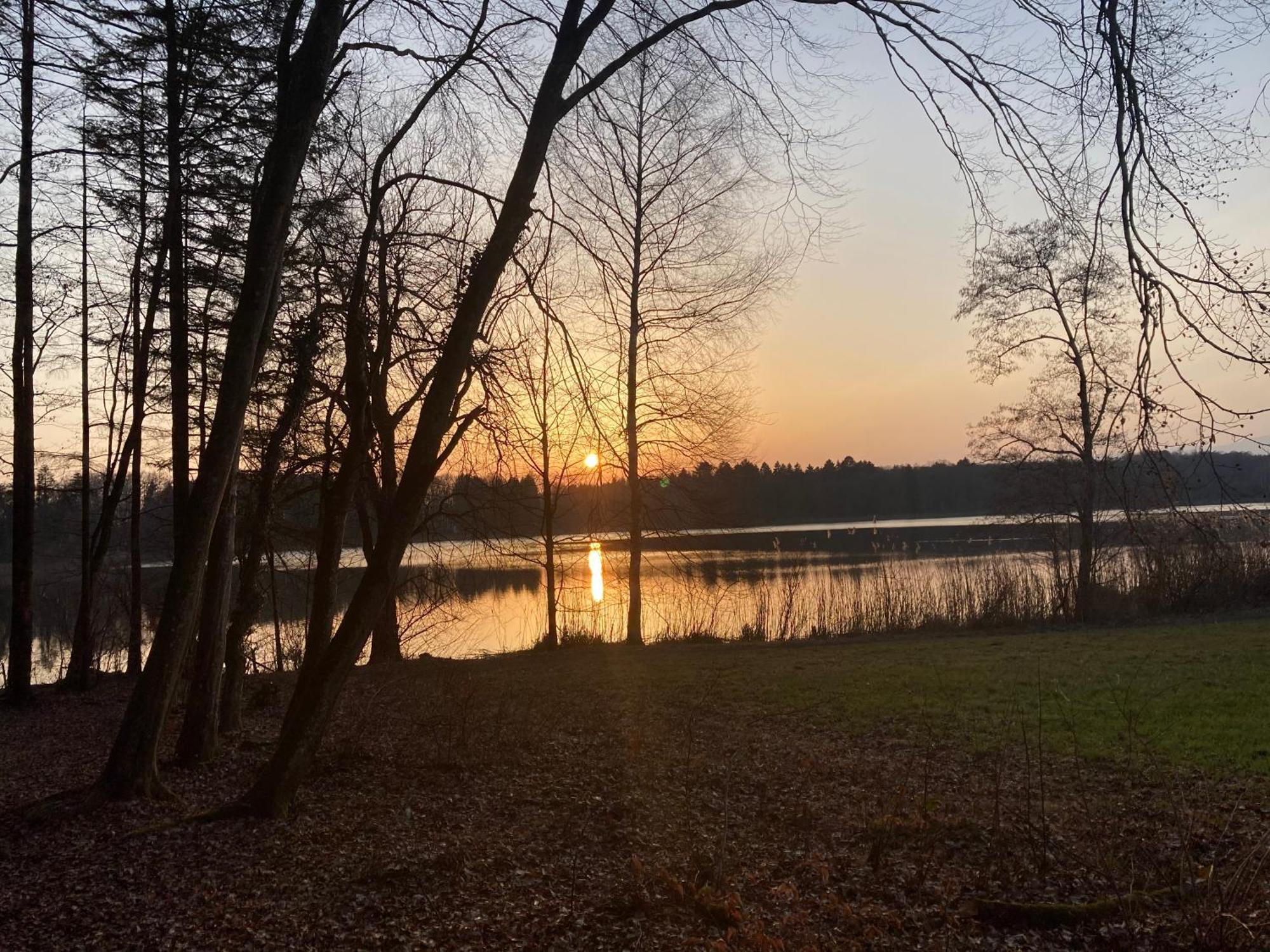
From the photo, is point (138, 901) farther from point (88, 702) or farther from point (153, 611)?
point (153, 611)

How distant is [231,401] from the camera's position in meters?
4.96

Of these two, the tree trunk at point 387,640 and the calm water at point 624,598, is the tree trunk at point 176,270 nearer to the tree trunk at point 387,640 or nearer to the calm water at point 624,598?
the calm water at point 624,598

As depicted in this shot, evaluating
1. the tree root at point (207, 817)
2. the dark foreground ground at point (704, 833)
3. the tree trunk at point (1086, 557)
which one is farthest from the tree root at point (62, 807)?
the tree trunk at point (1086, 557)

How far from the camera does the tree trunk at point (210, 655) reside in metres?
6.11

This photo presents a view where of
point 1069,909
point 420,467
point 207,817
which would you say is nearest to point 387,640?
point 207,817

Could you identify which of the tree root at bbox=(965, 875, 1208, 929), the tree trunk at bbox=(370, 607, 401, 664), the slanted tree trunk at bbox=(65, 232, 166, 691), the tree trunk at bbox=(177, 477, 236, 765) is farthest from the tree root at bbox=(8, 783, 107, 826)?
the tree trunk at bbox=(370, 607, 401, 664)

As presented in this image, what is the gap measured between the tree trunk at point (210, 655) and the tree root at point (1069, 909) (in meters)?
4.99

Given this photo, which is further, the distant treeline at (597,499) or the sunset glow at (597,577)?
the sunset glow at (597,577)

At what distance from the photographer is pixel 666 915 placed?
12.1 feet

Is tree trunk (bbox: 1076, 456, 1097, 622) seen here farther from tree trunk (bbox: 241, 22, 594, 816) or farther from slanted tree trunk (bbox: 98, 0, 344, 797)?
slanted tree trunk (bbox: 98, 0, 344, 797)

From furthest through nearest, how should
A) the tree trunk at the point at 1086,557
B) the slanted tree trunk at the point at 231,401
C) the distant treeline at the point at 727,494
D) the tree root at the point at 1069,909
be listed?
the tree trunk at the point at 1086,557 < the slanted tree trunk at the point at 231,401 < the tree root at the point at 1069,909 < the distant treeline at the point at 727,494

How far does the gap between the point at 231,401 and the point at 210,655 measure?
2.19 meters

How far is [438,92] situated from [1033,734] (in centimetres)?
627

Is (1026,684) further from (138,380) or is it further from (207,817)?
(138,380)
